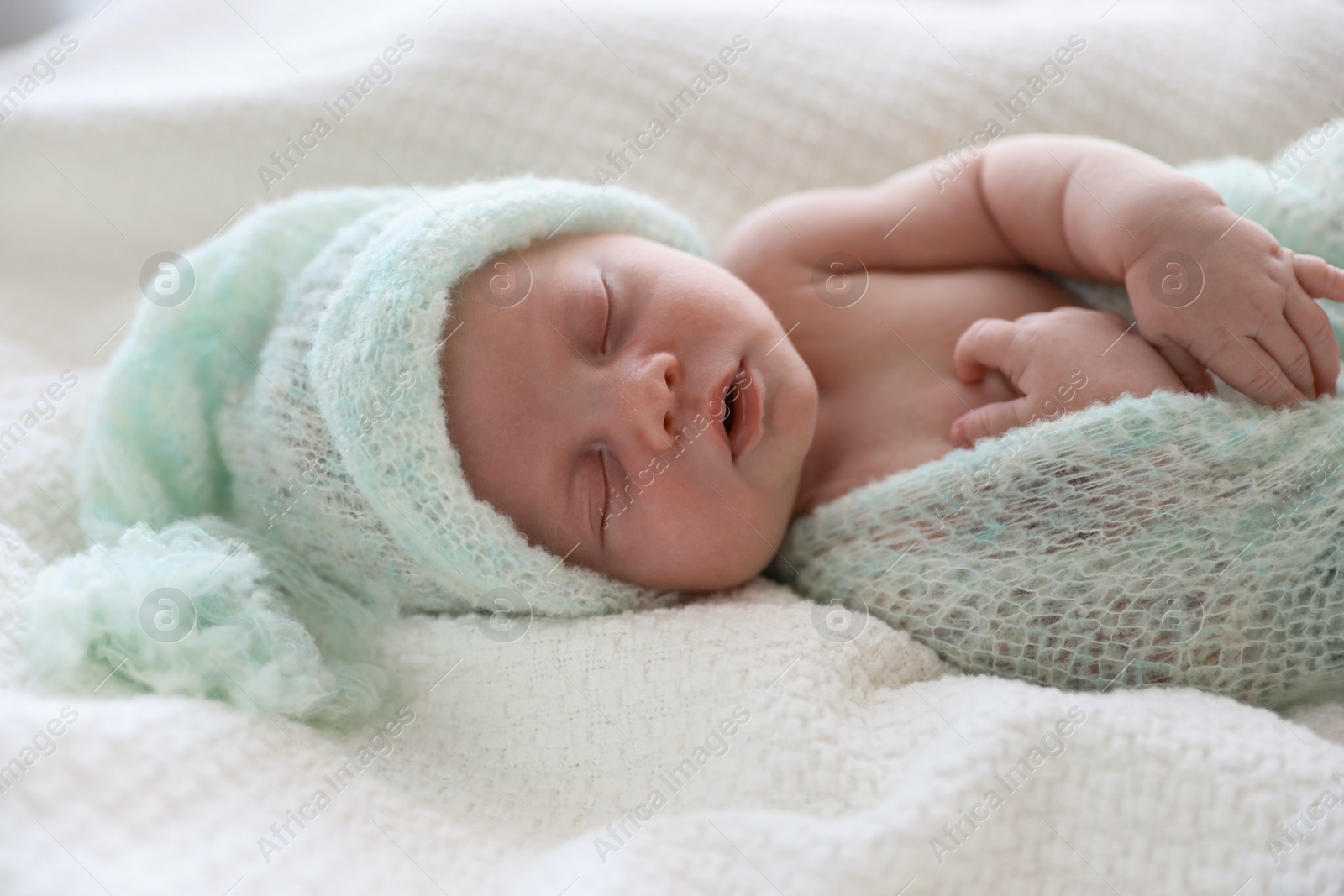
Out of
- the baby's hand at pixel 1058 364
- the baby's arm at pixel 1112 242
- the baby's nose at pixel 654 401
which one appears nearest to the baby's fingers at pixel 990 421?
the baby's hand at pixel 1058 364

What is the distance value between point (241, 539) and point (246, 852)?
449 millimetres

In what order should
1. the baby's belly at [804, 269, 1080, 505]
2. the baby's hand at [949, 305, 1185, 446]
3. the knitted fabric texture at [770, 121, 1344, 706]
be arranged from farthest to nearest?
the baby's belly at [804, 269, 1080, 505] → the baby's hand at [949, 305, 1185, 446] → the knitted fabric texture at [770, 121, 1344, 706]

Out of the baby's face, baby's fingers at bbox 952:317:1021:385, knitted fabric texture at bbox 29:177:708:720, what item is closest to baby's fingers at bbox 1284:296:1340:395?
baby's fingers at bbox 952:317:1021:385

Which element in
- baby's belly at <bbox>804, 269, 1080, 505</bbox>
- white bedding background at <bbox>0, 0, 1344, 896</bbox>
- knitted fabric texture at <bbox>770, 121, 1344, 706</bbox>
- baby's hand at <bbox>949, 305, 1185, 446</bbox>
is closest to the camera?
white bedding background at <bbox>0, 0, 1344, 896</bbox>

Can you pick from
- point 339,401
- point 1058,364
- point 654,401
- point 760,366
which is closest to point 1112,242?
point 1058,364

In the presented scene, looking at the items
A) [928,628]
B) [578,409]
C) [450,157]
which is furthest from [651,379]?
[450,157]

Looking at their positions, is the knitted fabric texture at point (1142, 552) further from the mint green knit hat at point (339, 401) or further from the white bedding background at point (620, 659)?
the mint green knit hat at point (339, 401)

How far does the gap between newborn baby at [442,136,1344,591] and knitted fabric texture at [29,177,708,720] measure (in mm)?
51

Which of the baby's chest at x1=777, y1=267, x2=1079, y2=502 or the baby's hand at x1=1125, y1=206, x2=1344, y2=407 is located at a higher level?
the baby's hand at x1=1125, y1=206, x2=1344, y2=407

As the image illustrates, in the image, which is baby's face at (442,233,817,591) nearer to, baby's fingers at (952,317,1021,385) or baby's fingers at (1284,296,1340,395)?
baby's fingers at (952,317,1021,385)

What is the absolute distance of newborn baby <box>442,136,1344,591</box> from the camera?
1.21 m

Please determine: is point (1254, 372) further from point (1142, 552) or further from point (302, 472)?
point (302, 472)

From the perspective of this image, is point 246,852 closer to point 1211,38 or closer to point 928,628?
point 928,628

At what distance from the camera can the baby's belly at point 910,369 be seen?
1.39 m
